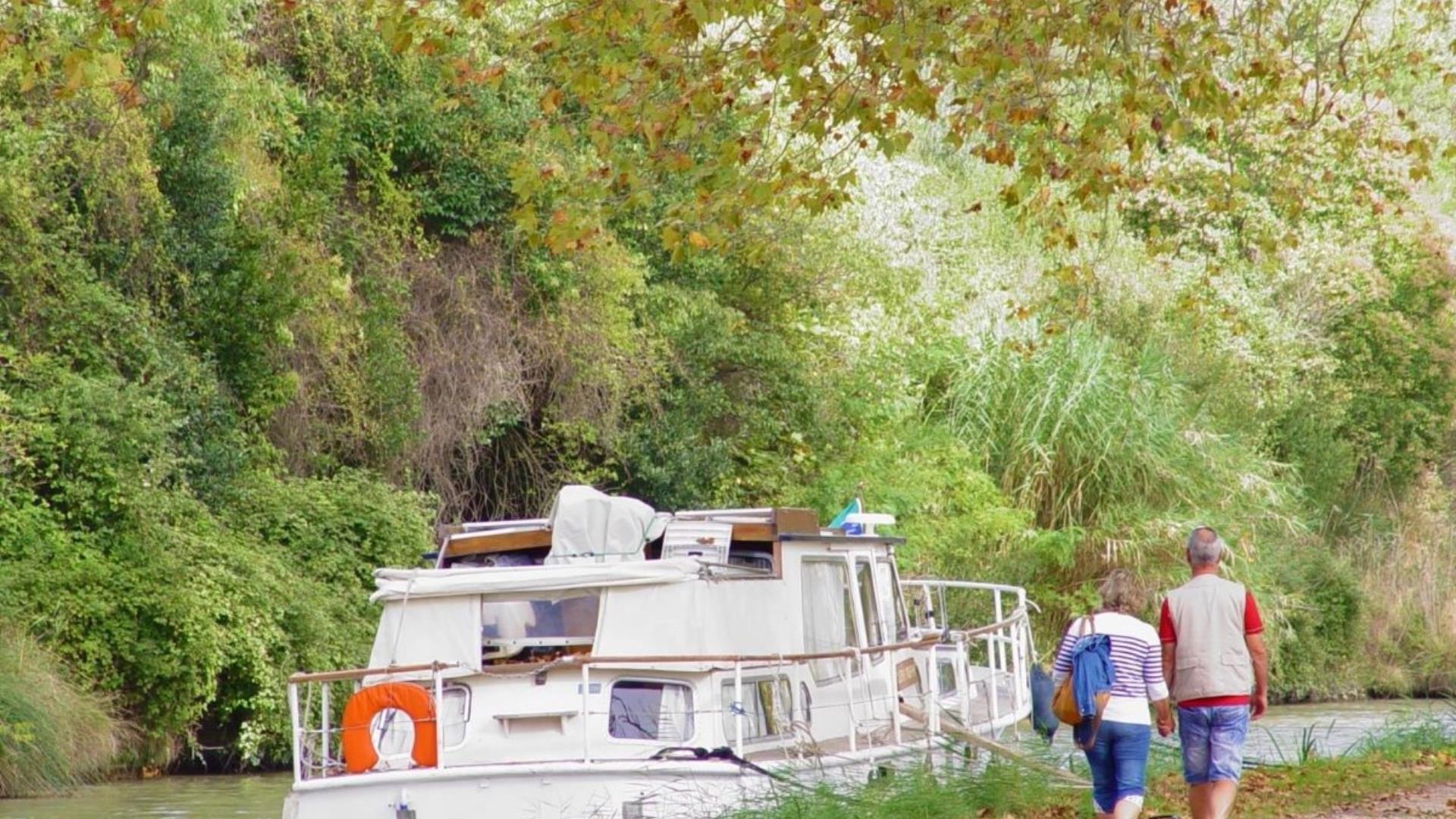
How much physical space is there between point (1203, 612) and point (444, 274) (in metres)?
20.3

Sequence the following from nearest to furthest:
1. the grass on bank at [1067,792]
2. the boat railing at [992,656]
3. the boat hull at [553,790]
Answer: the grass on bank at [1067,792] → the boat hull at [553,790] → the boat railing at [992,656]

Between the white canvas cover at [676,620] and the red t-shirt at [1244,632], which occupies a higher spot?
the white canvas cover at [676,620]

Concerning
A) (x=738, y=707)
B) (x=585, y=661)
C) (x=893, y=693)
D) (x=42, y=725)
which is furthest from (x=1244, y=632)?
(x=42, y=725)

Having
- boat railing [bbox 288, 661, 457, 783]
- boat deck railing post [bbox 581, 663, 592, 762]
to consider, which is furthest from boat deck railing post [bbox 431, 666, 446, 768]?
boat deck railing post [bbox 581, 663, 592, 762]

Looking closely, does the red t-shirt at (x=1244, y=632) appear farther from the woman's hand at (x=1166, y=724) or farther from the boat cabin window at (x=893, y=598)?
the boat cabin window at (x=893, y=598)

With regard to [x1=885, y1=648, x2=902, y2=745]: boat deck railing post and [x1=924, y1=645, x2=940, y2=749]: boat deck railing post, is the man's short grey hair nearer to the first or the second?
[x1=885, y1=648, x2=902, y2=745]: boat deck railing post

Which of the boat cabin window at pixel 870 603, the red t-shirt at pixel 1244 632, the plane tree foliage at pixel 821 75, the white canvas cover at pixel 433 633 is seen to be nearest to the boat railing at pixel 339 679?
the white canvas cover at pixel 433 633

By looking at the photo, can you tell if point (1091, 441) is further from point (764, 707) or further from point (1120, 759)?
Result: point (1120, 759)

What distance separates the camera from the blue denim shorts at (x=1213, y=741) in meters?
11.2

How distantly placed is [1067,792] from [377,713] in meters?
4.70

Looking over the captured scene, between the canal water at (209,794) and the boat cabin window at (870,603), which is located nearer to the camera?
the boat cabin window at (870,603)

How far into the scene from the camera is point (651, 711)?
14.8 m

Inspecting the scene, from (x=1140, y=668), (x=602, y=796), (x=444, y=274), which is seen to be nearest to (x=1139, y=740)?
(x=1140, y=668)

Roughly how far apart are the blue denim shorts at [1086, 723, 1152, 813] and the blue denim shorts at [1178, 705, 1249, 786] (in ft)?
1.47
